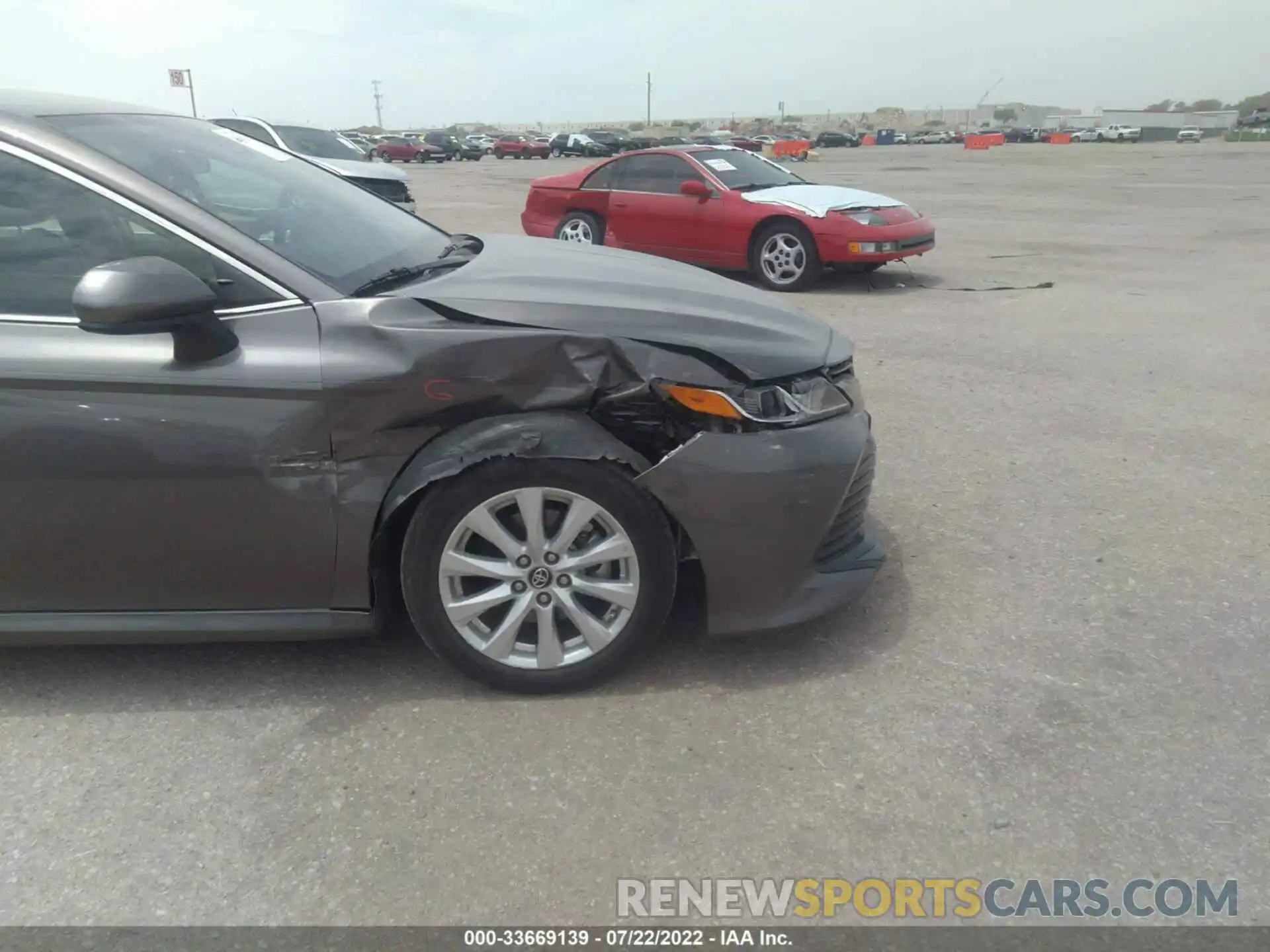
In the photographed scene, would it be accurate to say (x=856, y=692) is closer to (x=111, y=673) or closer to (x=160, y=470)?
(x=160, y=470)

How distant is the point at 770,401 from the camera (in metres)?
2.91

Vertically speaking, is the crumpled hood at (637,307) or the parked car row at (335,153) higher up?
the parked car row at (335,153)

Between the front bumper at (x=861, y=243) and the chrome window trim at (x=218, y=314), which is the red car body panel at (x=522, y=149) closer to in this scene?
the front bumper at (x=861, y=243)

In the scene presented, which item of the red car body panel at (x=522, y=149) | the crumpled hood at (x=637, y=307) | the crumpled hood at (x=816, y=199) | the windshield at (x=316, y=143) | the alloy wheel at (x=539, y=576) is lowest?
the alloy wheel at (x=539, y=576)

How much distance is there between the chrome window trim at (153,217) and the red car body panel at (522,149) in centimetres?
5624

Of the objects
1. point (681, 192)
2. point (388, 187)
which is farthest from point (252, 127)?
point (681, 192)

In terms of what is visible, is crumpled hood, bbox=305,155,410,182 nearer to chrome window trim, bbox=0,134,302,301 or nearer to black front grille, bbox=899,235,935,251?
black front grille, bbox=899,235,935,251

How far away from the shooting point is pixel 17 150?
2.72 meters

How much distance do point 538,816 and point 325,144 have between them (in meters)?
12.3

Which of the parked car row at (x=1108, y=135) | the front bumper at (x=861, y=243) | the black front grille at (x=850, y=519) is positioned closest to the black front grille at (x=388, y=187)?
the front bumper at (x=861, y=243)

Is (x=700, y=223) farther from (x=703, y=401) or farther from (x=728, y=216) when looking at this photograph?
(x=703, y=401)

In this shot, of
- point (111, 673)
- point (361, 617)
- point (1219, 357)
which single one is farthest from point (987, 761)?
point (1219, 357)

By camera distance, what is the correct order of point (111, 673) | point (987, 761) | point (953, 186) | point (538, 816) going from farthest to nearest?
1. point (953, 186)
2. point (111, 673)
3. point (987, 761)
4. point (538, 816)

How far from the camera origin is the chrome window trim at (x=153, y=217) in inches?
107
